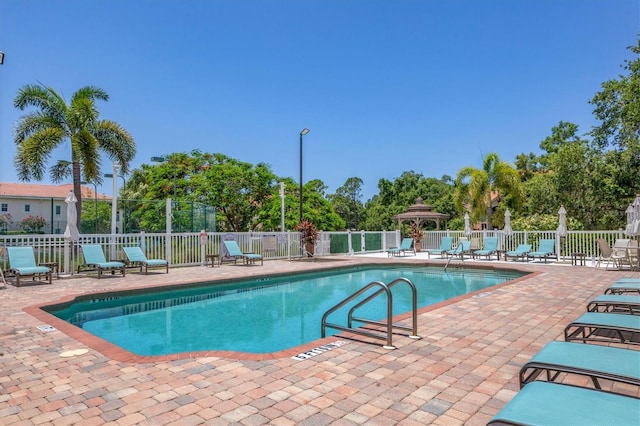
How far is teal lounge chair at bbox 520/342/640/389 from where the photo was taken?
7.37ft

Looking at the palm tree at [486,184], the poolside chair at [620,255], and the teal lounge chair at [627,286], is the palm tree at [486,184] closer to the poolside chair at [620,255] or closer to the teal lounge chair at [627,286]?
the poolside chair at [620,255]

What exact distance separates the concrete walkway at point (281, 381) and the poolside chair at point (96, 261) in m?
5.09

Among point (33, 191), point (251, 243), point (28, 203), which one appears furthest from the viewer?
point (33, 191)

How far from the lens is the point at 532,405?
73.9 inches

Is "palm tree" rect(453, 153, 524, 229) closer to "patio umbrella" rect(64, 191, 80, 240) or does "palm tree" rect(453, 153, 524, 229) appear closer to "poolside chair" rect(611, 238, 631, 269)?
"poolside chair" rect(611, 238, 631, 269)

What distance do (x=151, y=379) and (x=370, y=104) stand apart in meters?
20.9

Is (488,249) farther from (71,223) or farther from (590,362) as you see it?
(71,223)

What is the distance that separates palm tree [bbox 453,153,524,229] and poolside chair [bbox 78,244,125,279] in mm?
19572

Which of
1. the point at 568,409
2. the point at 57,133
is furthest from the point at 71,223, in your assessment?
the point at 568,409

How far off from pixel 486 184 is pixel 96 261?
67.7 ft

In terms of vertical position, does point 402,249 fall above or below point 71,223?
below

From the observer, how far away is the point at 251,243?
1555cm

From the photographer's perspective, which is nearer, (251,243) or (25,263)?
(25,263)

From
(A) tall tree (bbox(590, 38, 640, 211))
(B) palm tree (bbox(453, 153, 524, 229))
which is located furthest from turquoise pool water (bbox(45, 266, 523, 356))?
(B) palm tree (bbox(453, 153, 524, 229))
